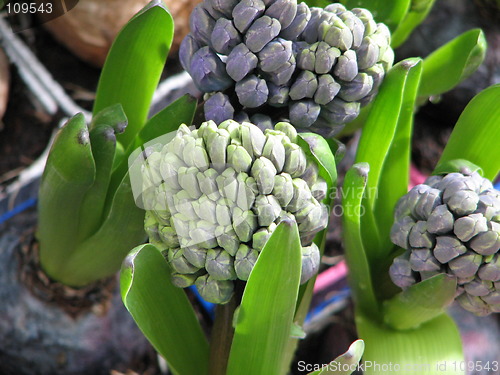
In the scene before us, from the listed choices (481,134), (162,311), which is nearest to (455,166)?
(481,134)

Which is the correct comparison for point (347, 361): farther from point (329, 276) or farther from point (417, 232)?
point (329, 276)

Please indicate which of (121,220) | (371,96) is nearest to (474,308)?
(371,96)

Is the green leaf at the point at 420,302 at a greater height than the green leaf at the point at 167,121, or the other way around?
the green leaf at the point at 167,121

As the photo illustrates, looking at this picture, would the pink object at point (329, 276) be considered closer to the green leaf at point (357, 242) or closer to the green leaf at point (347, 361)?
the green leaf at point (357, 242)

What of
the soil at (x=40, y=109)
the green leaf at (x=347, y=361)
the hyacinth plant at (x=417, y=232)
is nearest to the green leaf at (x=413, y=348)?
the hyacinth plant at (x=417, y=232)

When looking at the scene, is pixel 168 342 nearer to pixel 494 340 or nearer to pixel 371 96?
pixel 371 96
